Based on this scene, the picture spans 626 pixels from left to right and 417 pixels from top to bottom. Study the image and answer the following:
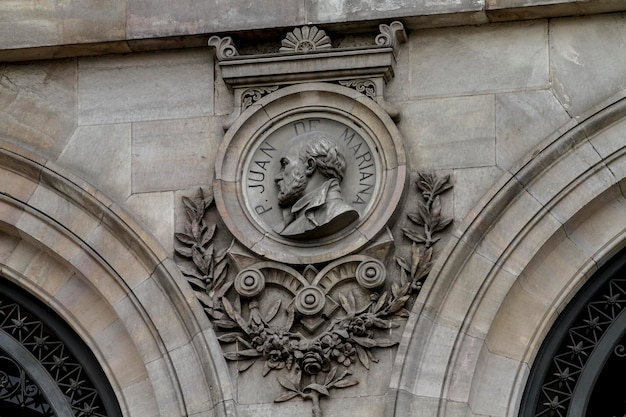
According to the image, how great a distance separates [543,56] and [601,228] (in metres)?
1.45

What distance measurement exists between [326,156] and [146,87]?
1.74 m

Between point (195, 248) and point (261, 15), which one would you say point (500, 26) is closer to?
point (261, 15)

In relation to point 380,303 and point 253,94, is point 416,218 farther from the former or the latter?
point 253,94

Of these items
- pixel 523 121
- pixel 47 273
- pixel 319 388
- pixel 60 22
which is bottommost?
pixel 319 388

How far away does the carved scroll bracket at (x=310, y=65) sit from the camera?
1756cm

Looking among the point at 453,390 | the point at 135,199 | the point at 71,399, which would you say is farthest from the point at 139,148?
the point at 453,390

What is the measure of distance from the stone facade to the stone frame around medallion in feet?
0.11

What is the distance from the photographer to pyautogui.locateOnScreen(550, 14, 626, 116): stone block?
680 inches

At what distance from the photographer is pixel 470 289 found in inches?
666

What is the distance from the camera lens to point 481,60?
17578 millimetres

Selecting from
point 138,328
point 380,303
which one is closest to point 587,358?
point 380,303

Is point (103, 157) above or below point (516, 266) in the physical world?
above

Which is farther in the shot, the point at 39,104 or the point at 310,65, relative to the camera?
the point at 39,104

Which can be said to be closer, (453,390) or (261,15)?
(453,390)
